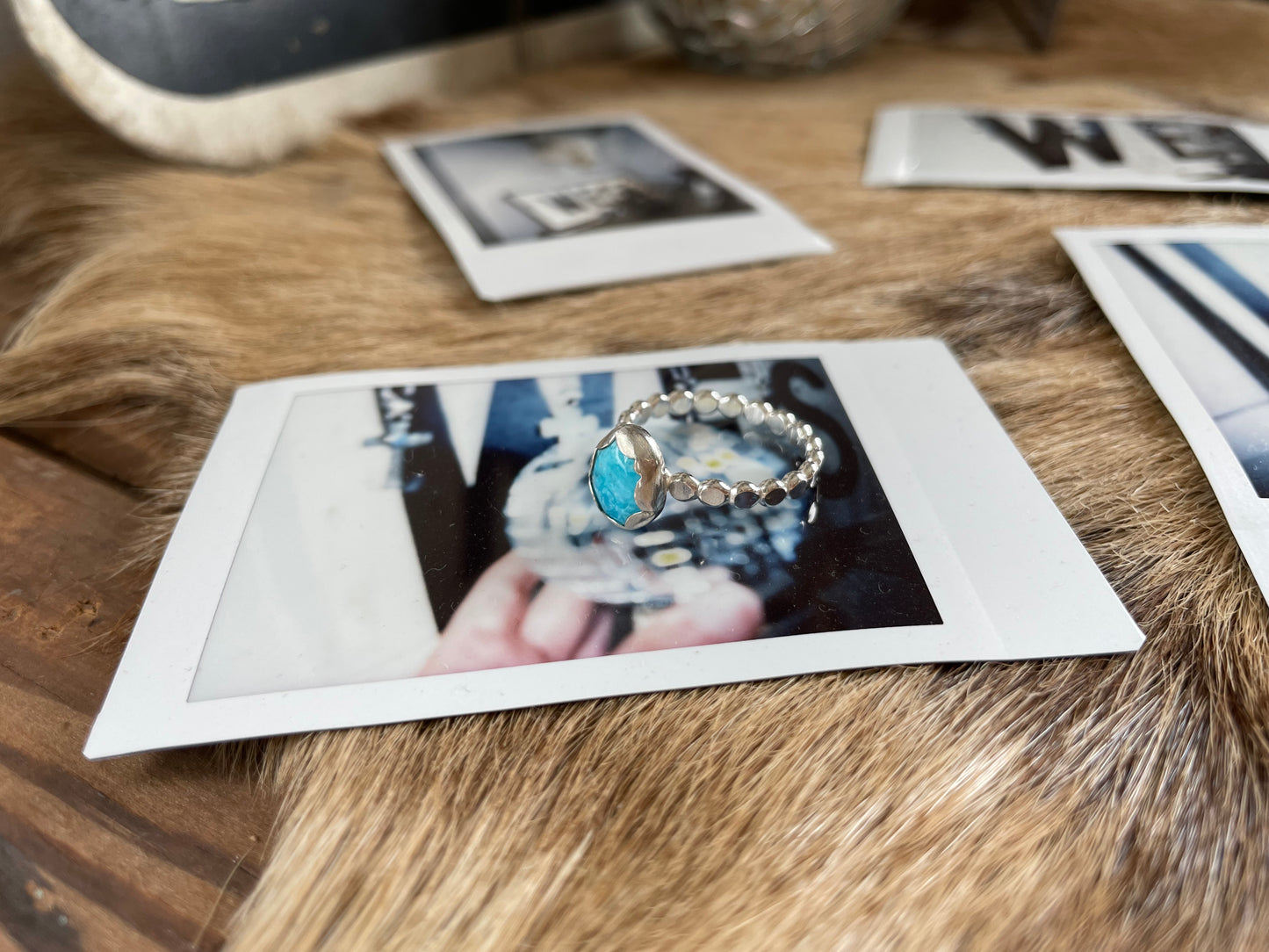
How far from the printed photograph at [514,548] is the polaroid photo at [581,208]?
147 mm

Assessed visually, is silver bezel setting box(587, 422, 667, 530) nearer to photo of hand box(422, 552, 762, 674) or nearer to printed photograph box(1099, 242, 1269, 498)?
photo of hand box(422, 552, 762, 674)

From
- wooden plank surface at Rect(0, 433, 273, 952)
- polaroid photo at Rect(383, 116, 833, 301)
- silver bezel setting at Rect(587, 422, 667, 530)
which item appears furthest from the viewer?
polaroid photo at Rect(383, 116, 833, 301)

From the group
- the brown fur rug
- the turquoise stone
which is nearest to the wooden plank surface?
the brown fur rug

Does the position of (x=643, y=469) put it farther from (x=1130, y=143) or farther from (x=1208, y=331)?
(x=1130, y=143)

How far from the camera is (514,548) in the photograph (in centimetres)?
44

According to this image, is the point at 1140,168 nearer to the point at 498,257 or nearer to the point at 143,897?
the point at 498,257

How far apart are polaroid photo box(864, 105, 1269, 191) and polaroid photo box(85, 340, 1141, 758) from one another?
11.9 inches

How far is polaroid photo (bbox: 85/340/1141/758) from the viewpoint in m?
0.38

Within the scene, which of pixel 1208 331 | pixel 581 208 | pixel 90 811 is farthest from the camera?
pixel 581 208

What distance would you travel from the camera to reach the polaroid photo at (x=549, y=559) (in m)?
0.38

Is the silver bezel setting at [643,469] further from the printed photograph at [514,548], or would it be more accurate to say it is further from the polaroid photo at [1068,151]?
the polaroid photo at [1068,151]

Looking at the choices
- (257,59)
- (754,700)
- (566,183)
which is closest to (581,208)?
(566,183)

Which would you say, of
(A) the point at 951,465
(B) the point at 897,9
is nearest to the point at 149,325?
(A) the point at 951,465

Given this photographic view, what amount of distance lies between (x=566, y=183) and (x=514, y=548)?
0.43 meters
